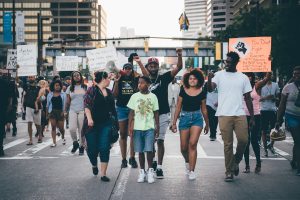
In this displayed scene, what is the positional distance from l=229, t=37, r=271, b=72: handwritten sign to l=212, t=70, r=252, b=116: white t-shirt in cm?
1082

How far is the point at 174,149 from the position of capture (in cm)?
1291

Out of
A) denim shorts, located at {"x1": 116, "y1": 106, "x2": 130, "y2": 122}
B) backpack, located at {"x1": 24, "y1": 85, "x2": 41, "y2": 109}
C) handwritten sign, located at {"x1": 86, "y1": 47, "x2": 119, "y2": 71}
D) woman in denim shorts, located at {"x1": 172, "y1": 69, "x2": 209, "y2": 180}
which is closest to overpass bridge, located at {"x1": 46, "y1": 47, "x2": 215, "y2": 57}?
handwritten sign, located at {"x1": 86, "y1": 47, "x2": 119, "y2": 71}

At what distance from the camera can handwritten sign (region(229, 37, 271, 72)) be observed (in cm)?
1909

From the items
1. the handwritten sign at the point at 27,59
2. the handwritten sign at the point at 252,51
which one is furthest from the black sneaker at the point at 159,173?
the handwritten sign at the point at 27,59

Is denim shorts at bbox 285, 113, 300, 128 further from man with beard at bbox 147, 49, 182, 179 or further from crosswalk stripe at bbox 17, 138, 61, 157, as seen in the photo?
crosswalk stripe at bbox 17, 138, 61, 157

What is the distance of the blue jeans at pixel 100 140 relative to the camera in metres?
8.44

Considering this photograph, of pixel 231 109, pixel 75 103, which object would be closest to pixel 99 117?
pixel 231 109

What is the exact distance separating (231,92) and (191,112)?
2.37 feet

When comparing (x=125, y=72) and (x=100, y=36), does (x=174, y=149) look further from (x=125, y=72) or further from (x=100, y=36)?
(x=100, y=36)

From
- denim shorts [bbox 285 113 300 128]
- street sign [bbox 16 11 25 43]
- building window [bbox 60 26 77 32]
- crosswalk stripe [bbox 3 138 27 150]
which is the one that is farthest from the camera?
building window [bbox 60 26 77 32]

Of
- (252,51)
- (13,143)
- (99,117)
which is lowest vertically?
(13,143)

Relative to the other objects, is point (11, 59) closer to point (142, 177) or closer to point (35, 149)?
point (35, 149)

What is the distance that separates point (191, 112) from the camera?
329 inches

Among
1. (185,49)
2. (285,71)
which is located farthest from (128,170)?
(185,49)
